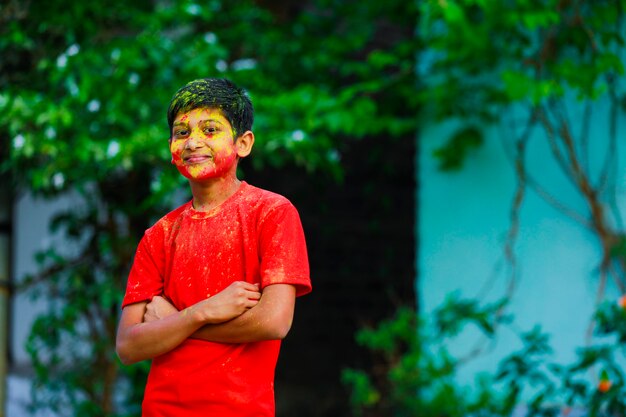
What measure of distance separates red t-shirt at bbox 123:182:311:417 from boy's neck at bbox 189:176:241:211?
18 mm

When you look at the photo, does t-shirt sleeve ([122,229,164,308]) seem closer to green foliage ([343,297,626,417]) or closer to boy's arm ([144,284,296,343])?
boy's arm ([144,284,296,343])

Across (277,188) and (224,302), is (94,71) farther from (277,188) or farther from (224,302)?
(224,302)

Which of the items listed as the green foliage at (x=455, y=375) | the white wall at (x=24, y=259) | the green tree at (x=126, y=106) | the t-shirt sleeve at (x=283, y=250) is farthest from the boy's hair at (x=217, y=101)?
the white wall at (x=24, y=259)

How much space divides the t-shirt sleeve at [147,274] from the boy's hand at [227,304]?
0.66ft

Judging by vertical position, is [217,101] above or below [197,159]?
above

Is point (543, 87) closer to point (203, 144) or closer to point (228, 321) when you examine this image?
point (203, 144)

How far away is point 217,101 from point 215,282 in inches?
17.0

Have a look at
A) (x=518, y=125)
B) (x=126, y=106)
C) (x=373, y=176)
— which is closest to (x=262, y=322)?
(x=126, y=106)

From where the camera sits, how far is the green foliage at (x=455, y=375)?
432 centimetres

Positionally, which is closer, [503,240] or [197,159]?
[197,159]

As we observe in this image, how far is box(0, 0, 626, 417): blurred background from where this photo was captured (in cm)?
470

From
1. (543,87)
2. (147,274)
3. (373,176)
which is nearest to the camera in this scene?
(147,274)

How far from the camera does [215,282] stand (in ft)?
7.08

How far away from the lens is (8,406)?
22.1 feet
